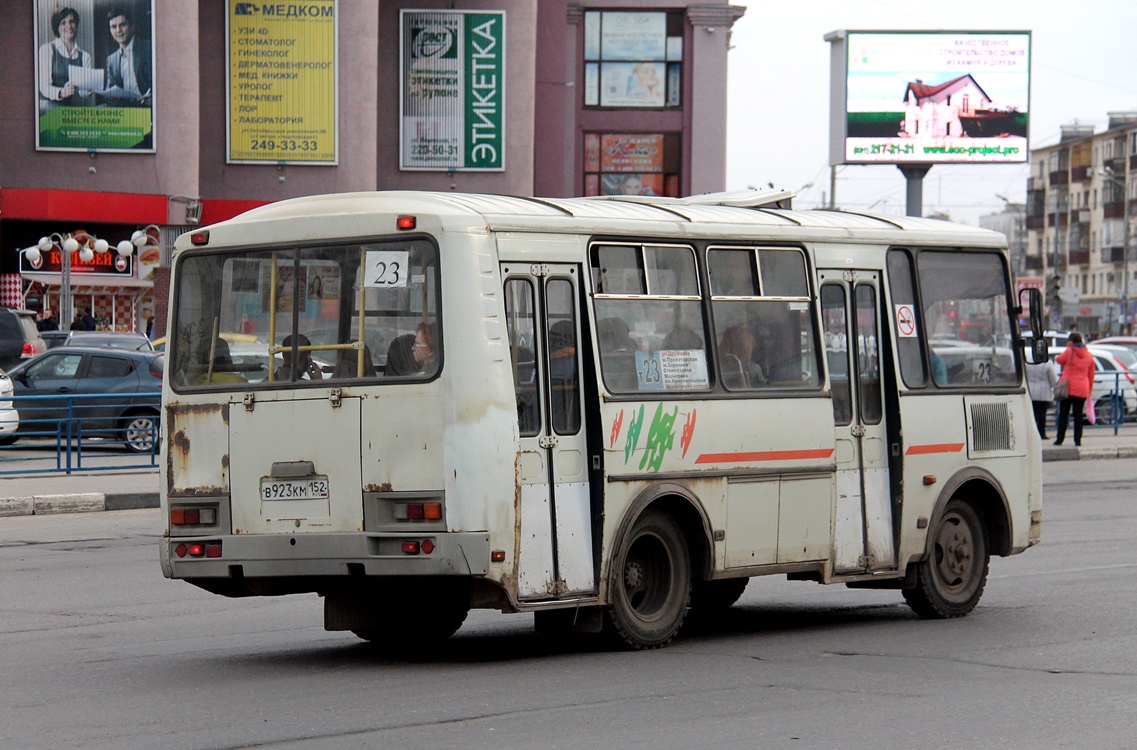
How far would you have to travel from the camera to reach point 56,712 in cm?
780

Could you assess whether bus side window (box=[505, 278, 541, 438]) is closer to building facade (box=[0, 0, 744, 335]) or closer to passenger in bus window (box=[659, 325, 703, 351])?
passenger in bus window (box=[659, 325, 703, 351])

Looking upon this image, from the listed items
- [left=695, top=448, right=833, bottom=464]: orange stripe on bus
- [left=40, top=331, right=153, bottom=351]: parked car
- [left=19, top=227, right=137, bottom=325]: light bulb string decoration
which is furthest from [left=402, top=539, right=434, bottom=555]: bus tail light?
[left=19, top=227, right=137, bottom=325]: light bulb string decoration

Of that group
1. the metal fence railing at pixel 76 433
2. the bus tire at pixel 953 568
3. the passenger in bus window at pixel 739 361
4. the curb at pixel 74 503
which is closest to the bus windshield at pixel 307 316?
the passenger in bus window at pixel 739 361

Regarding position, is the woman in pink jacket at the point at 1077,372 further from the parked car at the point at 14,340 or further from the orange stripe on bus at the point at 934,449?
the orange stripe on bus at the point at 934,449

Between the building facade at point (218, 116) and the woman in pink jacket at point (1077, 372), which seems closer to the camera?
the woman in pink jacket at point (1077, 372)

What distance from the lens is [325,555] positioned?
8.82 metres

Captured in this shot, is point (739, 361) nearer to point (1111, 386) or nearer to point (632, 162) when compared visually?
point (1111, 386)

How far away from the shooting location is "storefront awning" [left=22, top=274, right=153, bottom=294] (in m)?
42.6

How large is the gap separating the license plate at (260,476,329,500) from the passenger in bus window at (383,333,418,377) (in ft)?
2.13

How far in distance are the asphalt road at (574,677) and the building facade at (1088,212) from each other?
11137cm

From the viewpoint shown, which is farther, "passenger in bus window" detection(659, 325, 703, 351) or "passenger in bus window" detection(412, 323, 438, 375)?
Result: "passenger in bus window" detection(659, 325, 703, 351)

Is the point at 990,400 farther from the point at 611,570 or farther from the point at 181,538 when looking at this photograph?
the point at 181,538

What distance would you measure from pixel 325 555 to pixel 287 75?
1477 inches

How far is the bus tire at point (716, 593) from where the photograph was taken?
11.4m
